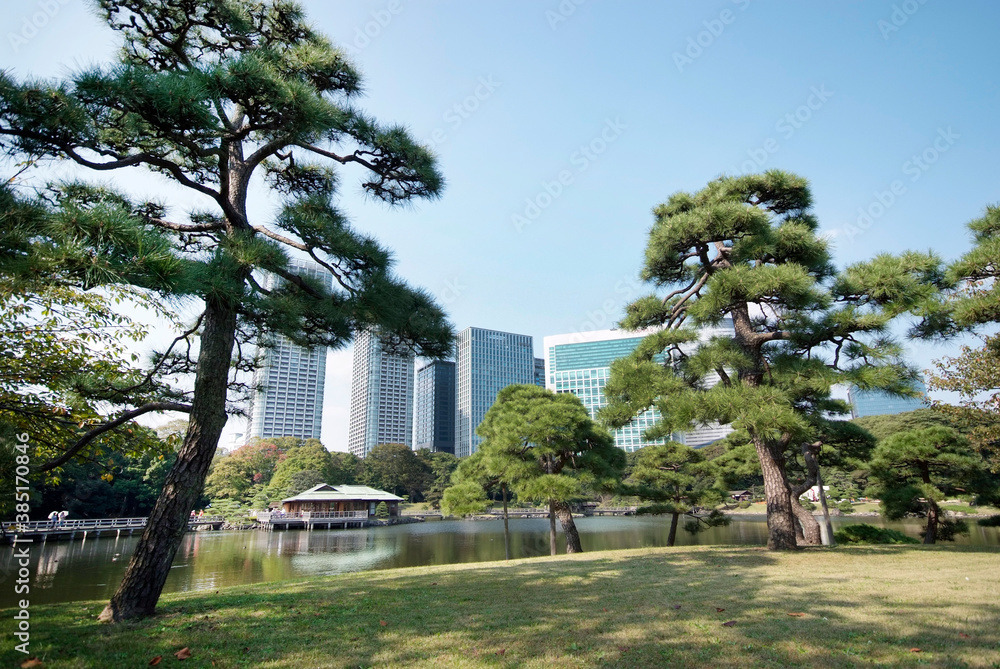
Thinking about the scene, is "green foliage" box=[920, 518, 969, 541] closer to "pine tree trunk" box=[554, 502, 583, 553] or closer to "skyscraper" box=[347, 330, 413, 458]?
A: "pine tree trunk" box=[554, 502, 583, 553]

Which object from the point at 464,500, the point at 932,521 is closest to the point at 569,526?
the point at 464,500

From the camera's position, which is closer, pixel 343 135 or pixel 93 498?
pixel 343 135

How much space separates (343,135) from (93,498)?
3073 cm

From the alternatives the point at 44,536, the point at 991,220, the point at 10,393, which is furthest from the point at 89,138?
the point at 44,536

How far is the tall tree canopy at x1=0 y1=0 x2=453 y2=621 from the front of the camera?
2.85 metres

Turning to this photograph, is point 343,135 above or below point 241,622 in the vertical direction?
above

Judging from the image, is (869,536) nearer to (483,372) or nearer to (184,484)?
(184,484)

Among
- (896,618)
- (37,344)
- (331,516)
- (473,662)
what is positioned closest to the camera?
(473,662)

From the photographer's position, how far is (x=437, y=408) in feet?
271

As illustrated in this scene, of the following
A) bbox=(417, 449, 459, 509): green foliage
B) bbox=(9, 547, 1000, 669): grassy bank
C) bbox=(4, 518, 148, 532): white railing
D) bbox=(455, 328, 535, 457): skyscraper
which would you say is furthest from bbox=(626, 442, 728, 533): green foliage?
bbox=(455, 328, 535, 457): skyscraper

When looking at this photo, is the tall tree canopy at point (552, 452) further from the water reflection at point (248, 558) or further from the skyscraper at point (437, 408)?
the skyscraper at point (437, 408)

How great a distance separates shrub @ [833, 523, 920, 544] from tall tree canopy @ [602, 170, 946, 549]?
3.95 metres

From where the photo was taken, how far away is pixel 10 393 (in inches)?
170

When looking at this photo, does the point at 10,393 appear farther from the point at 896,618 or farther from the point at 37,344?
the point at 896,618
